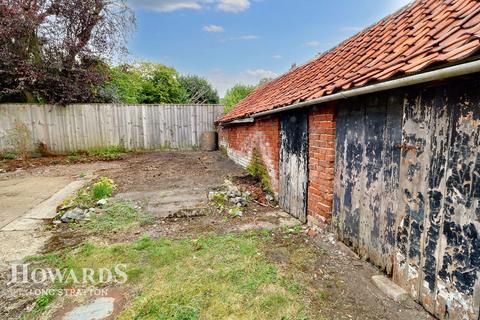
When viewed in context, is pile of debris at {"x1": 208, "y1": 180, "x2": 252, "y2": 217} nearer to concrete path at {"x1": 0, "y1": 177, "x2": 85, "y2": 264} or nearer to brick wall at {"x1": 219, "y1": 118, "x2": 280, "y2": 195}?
brick wall at {"x1": 219, "y1": 118, "x2": 280, "y2": 195}

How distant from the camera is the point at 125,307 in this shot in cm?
199

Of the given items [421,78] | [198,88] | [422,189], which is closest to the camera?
[421,78]

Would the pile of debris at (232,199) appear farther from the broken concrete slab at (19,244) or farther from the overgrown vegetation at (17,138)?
the overgrown vegetation at (17,138)

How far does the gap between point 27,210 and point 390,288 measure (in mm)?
5428

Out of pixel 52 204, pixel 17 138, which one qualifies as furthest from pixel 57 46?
pixel 52 204

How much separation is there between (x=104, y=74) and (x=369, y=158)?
41.1 feet

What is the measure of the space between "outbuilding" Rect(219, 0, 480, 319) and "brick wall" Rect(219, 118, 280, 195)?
1.13 m

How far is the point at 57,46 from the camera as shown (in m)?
10.4

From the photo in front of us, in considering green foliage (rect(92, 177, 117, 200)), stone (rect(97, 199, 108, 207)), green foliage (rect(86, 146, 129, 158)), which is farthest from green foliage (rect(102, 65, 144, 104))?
stone (rect(97, 199, 108, 207))

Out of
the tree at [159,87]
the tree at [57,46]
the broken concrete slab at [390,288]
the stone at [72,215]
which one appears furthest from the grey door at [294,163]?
the tree at [159,87]

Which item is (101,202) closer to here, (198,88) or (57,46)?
(57,46)

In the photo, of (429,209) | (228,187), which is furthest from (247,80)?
(429,209)

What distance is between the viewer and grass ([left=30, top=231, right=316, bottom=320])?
1.93m

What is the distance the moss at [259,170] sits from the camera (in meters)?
5.10
